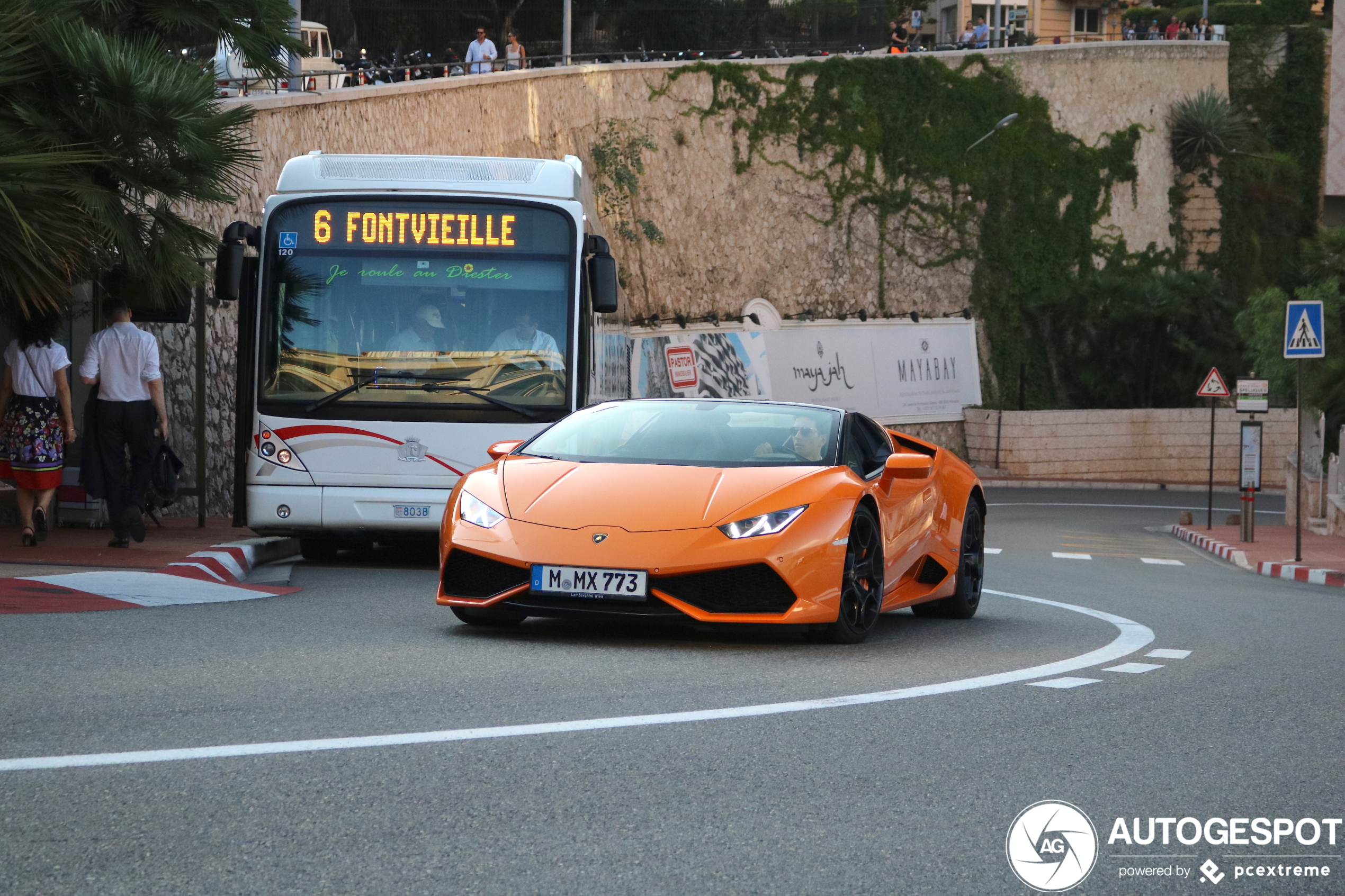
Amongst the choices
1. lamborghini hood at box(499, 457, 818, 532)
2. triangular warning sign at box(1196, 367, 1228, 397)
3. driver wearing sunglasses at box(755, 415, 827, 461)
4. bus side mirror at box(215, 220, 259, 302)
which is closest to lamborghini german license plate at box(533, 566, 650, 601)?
lamborghini hood at box(499, 457, 818, 532)

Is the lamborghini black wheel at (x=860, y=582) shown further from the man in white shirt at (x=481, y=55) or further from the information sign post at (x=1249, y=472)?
the man in white shirt at (x=481, y=55)

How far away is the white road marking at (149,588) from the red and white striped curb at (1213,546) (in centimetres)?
1537

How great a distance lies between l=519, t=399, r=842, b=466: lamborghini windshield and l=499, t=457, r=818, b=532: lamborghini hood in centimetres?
18

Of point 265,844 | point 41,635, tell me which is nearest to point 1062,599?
point 41,635

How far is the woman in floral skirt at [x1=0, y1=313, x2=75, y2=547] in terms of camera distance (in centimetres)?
1270

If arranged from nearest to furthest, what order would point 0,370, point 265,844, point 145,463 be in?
point 265,844 < point 145,463 < point 0,370

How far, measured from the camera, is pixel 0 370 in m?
15.9

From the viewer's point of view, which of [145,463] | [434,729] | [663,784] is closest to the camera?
[663,784]

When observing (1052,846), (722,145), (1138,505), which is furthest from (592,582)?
(722,145)

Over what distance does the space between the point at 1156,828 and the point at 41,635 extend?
5310mm

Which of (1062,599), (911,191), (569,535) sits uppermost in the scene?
(911,191)

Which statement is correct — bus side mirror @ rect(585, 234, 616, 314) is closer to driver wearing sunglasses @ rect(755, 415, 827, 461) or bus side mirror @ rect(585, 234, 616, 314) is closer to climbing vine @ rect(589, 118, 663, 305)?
driver wearing sunglasses @ rect(755, 415, 827, 461)

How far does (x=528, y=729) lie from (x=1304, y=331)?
17.5 meters

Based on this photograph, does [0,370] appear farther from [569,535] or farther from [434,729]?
[434,729]
